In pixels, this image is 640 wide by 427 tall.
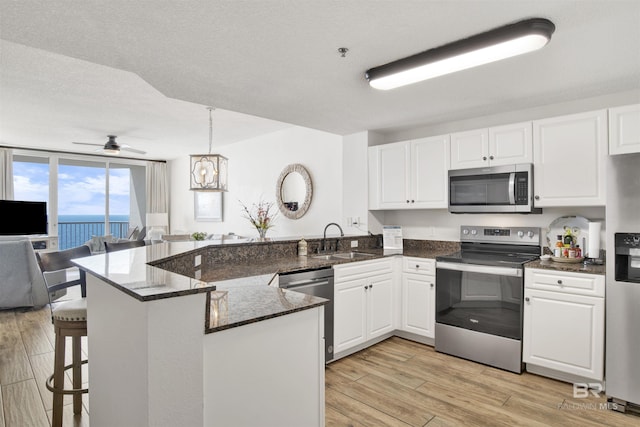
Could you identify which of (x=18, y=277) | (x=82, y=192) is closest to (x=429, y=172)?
(x=18, y=277)

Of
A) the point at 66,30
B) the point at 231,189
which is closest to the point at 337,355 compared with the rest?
the point at 66,30

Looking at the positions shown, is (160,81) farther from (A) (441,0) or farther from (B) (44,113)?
(B) (44,113)

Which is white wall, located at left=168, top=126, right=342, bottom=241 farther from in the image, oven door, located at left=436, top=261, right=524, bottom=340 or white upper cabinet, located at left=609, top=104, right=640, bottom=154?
white upper cabinet, located at left=609, top=104, right=640, bottom=154

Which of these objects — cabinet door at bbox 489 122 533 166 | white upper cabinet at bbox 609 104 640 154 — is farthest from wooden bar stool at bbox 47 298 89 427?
white upper cabinet at bbox 609 104 640 154

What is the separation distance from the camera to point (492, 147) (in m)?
3.26

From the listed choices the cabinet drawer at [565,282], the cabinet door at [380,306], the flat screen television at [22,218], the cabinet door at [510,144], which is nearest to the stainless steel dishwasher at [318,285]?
the cabinet door at [380,306]

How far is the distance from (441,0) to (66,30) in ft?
6.22

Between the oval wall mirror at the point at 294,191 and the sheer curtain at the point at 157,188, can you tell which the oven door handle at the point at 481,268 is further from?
the sheer curtain at the point at 157,188

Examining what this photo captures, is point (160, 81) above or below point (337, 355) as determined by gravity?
above

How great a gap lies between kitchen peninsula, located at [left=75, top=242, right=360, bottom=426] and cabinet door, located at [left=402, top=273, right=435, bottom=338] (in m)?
2.10

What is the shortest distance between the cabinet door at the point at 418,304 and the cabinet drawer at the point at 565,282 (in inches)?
32.9

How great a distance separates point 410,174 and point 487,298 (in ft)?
4.80

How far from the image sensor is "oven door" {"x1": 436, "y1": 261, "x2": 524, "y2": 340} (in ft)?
9.43

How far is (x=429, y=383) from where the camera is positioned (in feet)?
8.85
